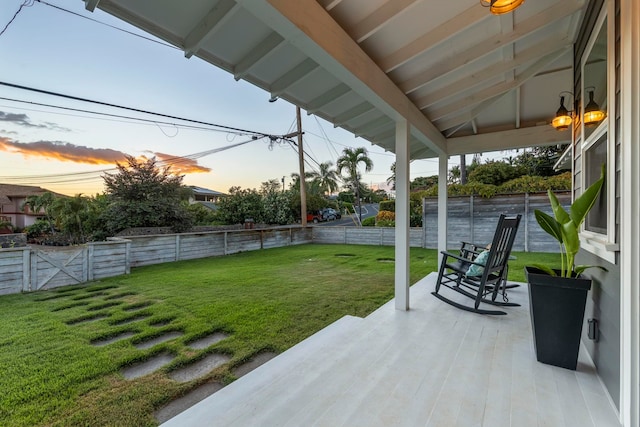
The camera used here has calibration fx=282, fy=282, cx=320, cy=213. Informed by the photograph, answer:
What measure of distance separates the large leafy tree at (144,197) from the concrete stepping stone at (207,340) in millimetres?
7947

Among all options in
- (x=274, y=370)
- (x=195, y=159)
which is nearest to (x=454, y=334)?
(x=274, y=370)

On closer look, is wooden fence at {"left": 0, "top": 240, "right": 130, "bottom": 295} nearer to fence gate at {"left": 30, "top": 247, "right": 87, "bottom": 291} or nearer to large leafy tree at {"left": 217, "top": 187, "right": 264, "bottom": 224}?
fence gate at {"left": 30, "top": 247, "right": 87, "bottom": 291}

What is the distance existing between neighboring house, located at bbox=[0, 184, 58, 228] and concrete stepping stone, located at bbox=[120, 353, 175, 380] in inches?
766

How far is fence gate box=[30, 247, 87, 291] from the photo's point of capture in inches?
195

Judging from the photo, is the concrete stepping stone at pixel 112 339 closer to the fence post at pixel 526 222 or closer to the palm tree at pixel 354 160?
the fence post at pixel 526 222

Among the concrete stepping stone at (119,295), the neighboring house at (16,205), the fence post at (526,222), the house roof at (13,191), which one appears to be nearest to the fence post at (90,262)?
the concrete stepping stone at (119,295)

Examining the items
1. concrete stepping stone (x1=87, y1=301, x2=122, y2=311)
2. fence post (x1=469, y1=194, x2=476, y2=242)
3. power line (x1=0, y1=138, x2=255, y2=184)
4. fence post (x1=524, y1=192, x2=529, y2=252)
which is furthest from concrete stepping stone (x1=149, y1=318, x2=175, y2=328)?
power line (x1=0, y1=138, x2=255, y2=184)

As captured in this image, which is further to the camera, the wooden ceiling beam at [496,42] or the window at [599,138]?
the wooden ceiling beam at [496,42]

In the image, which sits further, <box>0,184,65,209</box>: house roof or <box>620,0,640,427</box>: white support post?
<box>0,184,65,209</box>: house roof

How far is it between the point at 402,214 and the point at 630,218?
1.86 m

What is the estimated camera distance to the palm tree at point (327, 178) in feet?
62.9

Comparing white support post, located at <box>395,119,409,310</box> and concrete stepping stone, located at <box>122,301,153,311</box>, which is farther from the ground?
white support post, located at <box>395,119,409,310</box>

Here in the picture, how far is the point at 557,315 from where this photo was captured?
1867 mm

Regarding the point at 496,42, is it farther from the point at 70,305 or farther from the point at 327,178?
the point at 327,178
